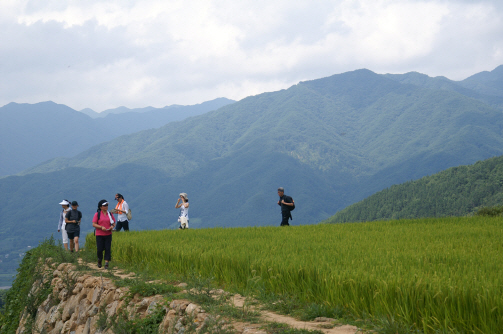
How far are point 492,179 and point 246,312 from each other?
128055 millimetres

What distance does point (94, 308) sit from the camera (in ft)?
32.1

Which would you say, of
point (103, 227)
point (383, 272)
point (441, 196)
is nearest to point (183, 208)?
point (103, 227)

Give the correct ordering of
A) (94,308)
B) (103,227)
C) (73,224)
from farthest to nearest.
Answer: (73,224), (103,227), (94,308)

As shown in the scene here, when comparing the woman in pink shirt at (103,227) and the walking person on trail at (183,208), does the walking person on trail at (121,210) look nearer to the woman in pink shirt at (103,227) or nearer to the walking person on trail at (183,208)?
the walking person on trail at (183,208)

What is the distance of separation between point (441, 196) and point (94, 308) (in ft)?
429

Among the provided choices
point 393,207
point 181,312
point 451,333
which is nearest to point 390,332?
point 451,333

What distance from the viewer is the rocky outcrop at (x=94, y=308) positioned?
6.71 meters

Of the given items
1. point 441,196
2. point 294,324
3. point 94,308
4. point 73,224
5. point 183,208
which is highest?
point 183,208

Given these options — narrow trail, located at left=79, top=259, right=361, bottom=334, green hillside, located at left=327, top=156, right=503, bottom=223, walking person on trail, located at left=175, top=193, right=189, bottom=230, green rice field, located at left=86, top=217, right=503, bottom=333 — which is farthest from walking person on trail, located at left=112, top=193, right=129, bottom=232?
green hillside, located at left=327, top=156, right=503, bottom=223

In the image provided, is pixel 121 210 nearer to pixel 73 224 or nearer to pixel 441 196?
pixel 73 224

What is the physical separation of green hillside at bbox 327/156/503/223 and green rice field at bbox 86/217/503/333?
102 m

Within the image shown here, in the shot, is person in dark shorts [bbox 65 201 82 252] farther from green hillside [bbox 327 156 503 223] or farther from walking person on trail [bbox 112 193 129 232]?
green hillside [bbox 327 156 503 223]

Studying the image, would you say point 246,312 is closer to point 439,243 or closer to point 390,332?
point 390,332

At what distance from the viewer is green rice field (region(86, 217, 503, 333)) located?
498 cm
